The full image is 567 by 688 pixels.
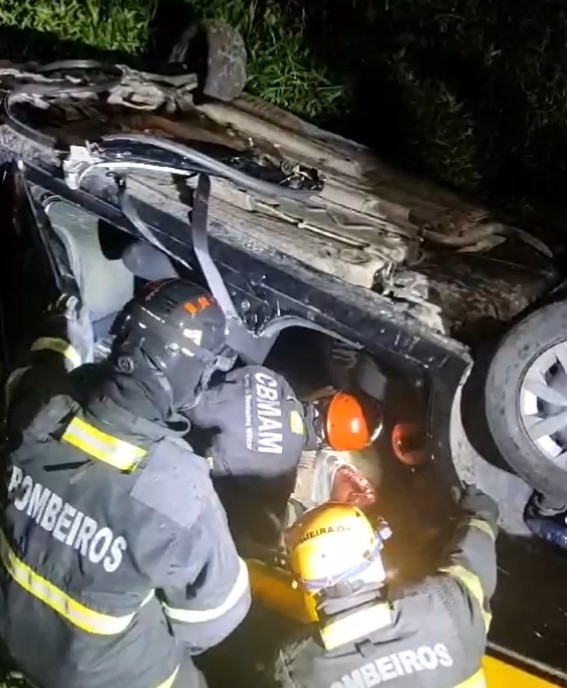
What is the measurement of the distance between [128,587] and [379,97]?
9.54 ft

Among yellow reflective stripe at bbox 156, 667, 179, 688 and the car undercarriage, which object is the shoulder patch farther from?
yellow reflective stripe at bbox 156, 667, 179, 688

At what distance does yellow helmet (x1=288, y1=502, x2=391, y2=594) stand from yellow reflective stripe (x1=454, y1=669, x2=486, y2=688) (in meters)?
0.36

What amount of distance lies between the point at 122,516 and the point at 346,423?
90 centimetres

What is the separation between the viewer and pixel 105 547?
346 centimetres


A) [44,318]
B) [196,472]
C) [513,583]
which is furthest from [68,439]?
[513,583]

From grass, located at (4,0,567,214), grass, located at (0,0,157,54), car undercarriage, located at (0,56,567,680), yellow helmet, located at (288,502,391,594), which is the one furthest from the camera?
grass, located at (0,0,157,54)

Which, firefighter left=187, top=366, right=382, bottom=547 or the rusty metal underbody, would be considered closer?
the rusty metal underbody

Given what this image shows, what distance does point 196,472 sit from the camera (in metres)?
3.48

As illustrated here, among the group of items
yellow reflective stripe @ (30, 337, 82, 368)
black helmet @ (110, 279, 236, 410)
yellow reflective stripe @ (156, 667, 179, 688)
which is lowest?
yellow reflective stripe @ (156, 667, 179, 688)

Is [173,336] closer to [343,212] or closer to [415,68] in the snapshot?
[343,212]

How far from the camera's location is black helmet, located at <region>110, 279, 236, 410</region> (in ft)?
11.1

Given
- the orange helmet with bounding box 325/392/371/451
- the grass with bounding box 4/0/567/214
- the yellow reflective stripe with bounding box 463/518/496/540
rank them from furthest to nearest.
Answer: the grass with bounding box 4/0/567/214 < the orange helmet with bounding box 325/392/371/451 < the yellow reflective stripe with bounding box 463/518/496/540

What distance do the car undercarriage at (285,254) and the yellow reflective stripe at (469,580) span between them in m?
0.23

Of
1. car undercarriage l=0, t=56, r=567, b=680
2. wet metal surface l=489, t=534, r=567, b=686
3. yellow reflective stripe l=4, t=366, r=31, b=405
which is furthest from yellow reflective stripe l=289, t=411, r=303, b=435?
yellow reflective stripe l=4, t=366, r=31, b=405
